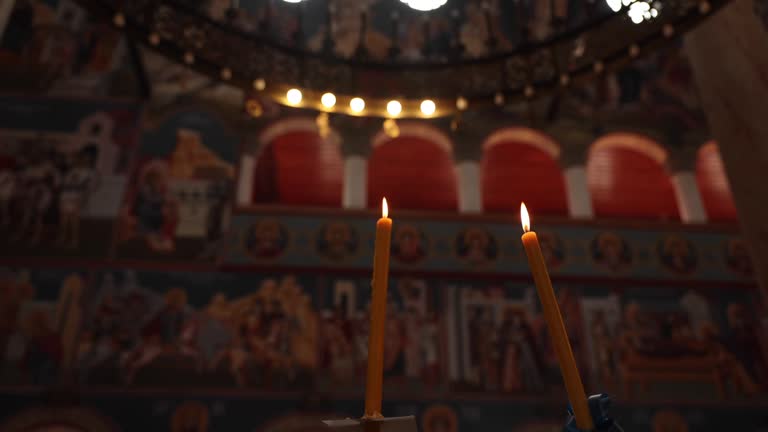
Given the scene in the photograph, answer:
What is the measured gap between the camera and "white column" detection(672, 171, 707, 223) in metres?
8.27

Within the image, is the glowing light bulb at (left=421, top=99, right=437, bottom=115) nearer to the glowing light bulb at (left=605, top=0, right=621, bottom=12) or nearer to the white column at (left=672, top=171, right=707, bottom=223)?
the glowing light bulb at (left=605, top=0, right=621, bottom=12)

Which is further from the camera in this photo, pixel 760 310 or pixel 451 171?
pixel 451 171

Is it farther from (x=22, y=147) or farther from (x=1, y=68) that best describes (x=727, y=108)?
(x=1, y=68)

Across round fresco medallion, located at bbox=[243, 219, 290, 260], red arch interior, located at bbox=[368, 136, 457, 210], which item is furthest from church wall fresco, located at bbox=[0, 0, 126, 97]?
red arch interior, located at bbox=[368, 136, 457, 210]

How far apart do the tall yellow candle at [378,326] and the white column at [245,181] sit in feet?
22.1

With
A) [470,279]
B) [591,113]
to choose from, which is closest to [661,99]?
[591,113]

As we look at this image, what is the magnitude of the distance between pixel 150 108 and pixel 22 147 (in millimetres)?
1641

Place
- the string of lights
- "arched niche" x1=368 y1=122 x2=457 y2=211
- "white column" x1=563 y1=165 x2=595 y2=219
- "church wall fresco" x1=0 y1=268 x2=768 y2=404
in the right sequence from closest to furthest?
1. the string of lights
2. "church wall fresco" x1=0 y1=268 x2=768 y2=404
3. "white column" x1=563 y1=165 x2=595 y2=219
4. "arched niche" x1=368 y1=122 x2=457 y2=211

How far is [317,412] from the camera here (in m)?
6.42

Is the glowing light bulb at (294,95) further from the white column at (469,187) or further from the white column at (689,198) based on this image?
the white column at (689,198)

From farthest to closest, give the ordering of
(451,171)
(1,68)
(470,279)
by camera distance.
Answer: (451,171) < (1,68) < (470,279)

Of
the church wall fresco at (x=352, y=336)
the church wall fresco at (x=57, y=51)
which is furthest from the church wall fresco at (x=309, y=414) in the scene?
the church wall fresco at (x=57, y=51)

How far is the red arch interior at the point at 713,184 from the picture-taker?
9.71 meters

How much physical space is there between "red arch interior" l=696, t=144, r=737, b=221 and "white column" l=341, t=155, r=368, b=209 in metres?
4.95
